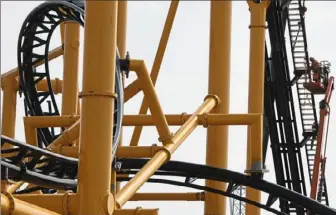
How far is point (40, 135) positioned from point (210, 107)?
2278mm

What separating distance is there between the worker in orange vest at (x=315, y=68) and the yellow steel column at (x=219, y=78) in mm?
3476

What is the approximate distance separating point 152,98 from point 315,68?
18.5 ft

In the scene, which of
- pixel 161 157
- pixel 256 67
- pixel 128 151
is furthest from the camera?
pixel 256 67

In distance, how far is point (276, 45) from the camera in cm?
1163

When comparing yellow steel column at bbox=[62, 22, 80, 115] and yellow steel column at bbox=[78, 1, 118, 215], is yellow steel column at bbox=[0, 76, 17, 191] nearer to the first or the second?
yellow steel column at bbox=[62, 22, 80, 115]

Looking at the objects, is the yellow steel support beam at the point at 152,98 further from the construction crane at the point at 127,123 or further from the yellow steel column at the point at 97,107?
the yellow steel column at the point at 97,107

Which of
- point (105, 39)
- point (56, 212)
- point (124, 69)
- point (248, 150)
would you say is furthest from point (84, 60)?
point (248, 150)

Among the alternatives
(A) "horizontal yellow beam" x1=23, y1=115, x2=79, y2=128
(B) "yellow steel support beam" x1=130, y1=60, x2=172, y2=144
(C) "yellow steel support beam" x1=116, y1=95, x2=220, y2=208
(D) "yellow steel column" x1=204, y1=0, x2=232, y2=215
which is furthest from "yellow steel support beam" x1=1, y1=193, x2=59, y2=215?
(D) "yellow steel column" x1=204, y1=0, x2=232, y2=215

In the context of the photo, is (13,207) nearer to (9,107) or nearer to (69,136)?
(69,136)

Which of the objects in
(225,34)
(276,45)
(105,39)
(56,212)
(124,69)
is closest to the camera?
(105,39)

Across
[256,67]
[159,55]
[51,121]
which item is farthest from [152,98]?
[159,55]

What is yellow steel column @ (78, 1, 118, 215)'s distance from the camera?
5012 millimetres

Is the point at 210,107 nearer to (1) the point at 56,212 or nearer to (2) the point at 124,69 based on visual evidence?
(2) the point at 124,69

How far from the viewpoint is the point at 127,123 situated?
865 centimetres
